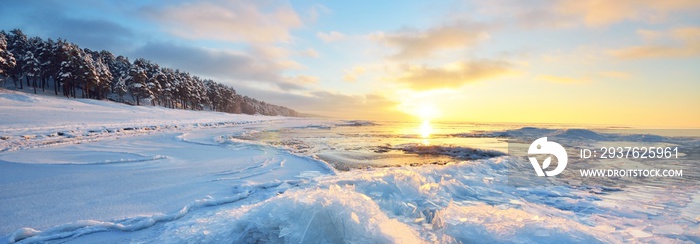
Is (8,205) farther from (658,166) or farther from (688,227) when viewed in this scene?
(658,166)

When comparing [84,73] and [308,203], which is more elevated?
[84,73]

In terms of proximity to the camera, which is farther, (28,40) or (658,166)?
(28,40)

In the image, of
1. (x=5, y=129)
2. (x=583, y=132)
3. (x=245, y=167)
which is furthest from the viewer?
(x=583, y=132)

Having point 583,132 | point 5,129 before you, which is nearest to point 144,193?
point 5,129

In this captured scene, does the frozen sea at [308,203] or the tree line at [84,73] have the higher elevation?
the tree line at [84,73]

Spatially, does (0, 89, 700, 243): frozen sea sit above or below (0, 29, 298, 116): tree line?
below

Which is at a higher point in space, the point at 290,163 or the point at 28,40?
the point at 28,40

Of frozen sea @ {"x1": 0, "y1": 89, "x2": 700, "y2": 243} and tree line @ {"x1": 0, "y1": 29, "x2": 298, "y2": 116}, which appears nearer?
frozen sea @ {"x1": 0, "y1": 89, "x2": 700, "y2": 243}

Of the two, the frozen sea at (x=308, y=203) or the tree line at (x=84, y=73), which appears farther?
the tree line at (x=84, y=73)

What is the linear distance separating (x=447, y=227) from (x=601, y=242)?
157 cm

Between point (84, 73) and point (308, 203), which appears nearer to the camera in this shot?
point (308, 203)

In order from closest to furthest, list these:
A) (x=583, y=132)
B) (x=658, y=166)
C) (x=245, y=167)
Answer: (x=245, y=167) < (x=658, y=166) < (x=583, y=132)

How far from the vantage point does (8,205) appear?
425 cm

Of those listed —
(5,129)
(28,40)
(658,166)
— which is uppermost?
(28,40)
